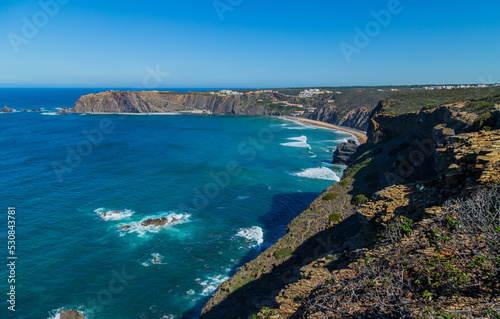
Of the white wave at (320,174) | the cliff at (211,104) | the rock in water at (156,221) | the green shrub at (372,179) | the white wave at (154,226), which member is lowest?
the white wave at (154,226)

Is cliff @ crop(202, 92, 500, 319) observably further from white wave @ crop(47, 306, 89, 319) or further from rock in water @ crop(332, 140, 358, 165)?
rock in water @ crop(332, 140, 358, 165)

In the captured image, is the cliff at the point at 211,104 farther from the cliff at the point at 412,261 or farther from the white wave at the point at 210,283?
the cliff at the point at 412,261

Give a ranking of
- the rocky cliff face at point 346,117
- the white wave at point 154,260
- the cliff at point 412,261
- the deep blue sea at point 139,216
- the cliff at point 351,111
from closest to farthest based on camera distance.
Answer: the cliff at point 412,261
the deep blue sea at point 139,216
the white wave at point 154,260
the rocky cliff face at point 346,117
the cliff at point 351,111

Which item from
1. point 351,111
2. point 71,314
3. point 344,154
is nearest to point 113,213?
point 71,314

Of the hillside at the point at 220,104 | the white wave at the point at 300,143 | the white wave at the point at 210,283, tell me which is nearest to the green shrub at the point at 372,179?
the white wave at the point at 210,283

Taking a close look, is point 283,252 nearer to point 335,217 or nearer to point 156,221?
point 335,217

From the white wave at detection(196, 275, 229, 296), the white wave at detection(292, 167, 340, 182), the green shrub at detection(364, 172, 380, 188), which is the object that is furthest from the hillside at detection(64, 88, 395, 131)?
the white wave at detection(196, 275, 229, 296)

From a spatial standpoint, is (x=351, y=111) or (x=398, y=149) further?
(x=351, y=111)
